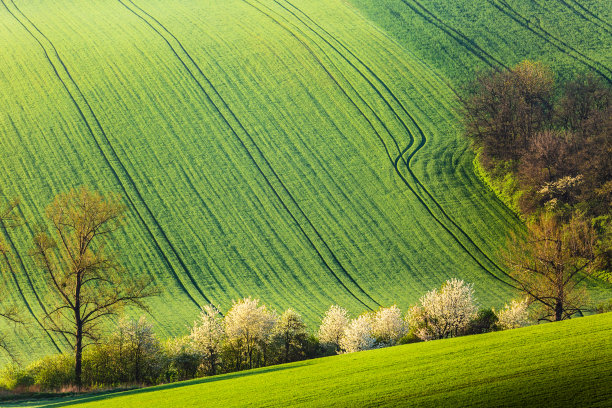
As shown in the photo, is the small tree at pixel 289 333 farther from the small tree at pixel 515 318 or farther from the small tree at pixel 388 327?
the small tree at pixel 515 318

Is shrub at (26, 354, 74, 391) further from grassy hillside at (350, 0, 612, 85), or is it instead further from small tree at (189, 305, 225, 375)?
grassy hillside at (350, 0, 612, 85)

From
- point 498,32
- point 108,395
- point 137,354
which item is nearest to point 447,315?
point 137,354

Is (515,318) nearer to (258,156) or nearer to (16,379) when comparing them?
(16,379)

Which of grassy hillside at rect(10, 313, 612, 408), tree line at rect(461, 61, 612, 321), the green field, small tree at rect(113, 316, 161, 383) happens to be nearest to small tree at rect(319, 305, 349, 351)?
the green field

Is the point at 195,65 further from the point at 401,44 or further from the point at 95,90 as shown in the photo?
the point at 401,44

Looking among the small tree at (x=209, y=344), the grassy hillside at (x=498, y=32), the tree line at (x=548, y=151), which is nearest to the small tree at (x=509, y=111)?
the tree line at (x=548, y=151)

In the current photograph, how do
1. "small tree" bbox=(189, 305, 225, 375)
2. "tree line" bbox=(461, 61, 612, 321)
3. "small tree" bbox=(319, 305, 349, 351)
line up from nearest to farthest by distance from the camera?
"small tree" bbox=(189, 305, 225, 375) < "small tree" bbox=(319, 305, 349, 351) < "tree line" bbox=(461, 61, 612, 321)

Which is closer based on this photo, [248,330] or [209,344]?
[209,344]
